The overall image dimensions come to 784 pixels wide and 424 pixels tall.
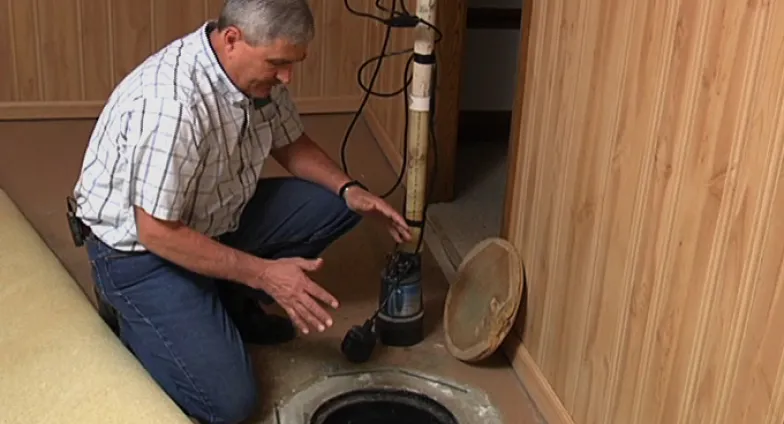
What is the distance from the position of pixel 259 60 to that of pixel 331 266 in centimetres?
92

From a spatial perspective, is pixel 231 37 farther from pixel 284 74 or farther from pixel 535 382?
pixel 535 382

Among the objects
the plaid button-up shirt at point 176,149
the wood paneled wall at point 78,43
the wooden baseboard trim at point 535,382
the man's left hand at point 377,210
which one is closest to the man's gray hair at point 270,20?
the plaid button-up shirt at point 176,149

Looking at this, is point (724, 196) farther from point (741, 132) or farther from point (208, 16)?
point (208, 16)

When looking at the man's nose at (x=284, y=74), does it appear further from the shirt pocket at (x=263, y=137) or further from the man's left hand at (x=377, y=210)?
the man's left hand at (x=377, y=210)

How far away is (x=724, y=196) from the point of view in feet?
4.71

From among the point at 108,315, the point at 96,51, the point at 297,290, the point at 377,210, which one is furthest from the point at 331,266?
the point at 96,51

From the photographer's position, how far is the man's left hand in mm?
2182

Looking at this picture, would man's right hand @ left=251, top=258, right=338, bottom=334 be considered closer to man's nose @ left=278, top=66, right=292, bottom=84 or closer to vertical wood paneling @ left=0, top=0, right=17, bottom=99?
man's nose @ left=278, top=66, right=292, bottom=84

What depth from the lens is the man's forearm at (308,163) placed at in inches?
90.7

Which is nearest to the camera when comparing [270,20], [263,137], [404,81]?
[270,20]

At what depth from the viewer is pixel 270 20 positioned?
1.81 metres

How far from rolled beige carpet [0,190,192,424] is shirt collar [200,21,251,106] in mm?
544

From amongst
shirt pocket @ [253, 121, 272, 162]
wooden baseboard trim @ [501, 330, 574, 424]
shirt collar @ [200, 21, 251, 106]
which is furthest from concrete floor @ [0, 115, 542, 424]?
shirt collar @ [200, 21, 251, 106]

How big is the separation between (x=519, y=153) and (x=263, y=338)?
72cm
